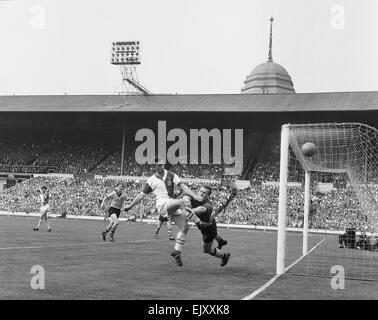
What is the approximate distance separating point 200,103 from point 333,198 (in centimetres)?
1835

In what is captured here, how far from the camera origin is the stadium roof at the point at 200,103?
49.8 m

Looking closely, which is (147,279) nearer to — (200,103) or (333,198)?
(333,198)

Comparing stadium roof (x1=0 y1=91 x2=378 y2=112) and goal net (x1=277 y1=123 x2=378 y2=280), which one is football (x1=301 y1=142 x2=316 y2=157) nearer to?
goal net (x1=277 y1=123 x2=378 y2=280)

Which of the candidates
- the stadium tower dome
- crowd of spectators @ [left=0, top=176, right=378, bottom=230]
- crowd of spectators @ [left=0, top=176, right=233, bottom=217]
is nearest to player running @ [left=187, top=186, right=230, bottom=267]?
crowd of spectators @ [left=0, top=176, right=378, bottom=230]

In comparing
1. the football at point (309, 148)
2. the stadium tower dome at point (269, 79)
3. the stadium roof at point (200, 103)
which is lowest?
the football at point (309, 148)

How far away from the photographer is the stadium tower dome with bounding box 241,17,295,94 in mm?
118375

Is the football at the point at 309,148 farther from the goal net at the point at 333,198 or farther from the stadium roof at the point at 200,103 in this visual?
the stadium roof at the point at 200,103

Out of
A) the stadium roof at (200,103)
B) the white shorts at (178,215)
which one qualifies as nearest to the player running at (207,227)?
the white shorts at (178,215)

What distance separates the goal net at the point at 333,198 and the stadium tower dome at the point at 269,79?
75013mm

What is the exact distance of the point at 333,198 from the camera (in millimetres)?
40531

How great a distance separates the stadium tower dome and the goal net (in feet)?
246

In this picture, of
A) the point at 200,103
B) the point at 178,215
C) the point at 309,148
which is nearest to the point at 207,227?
the point at 178,215

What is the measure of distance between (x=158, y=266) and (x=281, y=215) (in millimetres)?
3048
